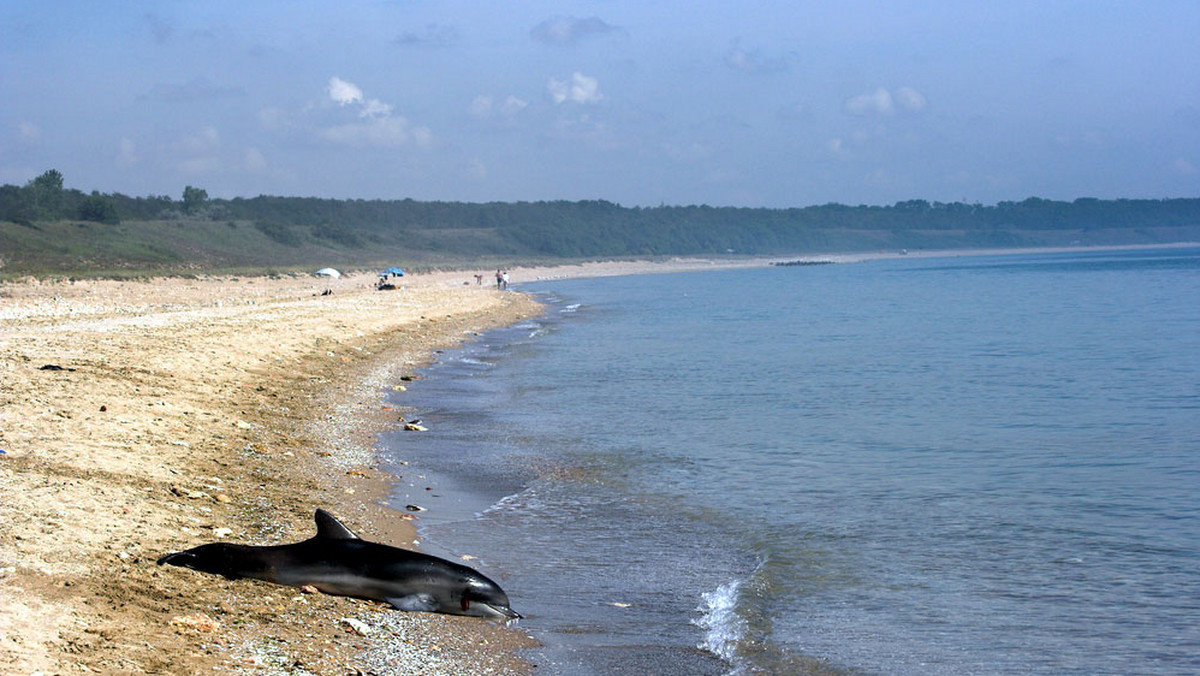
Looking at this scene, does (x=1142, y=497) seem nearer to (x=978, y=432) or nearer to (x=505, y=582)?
(x=978, y=432)

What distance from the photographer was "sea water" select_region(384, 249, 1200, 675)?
7648 millimetres

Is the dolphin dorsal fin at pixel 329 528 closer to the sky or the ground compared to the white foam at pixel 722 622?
closer to the sky

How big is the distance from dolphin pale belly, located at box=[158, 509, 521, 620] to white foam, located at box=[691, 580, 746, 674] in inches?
54.3

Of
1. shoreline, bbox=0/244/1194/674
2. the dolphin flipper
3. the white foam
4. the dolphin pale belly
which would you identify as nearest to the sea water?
the white foam

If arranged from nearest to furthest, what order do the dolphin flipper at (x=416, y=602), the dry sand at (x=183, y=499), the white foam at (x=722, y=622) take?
the dry sand at (x=183, y=499) < the white foam at (x=722, y=622) < the dolphin flipper at (x=416, y=602)

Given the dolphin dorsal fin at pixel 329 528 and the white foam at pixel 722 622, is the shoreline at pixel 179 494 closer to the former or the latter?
the dolphin dorsal fin at pixel 329 528

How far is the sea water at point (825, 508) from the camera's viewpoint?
7.65 m

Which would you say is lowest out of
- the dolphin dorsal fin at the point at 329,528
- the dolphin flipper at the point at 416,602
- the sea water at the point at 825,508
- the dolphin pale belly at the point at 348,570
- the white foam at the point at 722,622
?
the sea water at the point at 825,508

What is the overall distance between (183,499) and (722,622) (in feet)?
15.9

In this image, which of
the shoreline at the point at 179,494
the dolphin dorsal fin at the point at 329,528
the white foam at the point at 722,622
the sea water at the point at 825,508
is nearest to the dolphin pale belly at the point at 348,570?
the dolphin dorsal fin at the point at 329,528

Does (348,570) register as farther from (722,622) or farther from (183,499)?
(183,499)

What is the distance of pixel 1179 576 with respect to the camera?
9.24 metres

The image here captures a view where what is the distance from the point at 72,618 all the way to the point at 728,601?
4.49 m

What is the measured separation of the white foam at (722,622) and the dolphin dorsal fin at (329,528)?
251 centimetres
